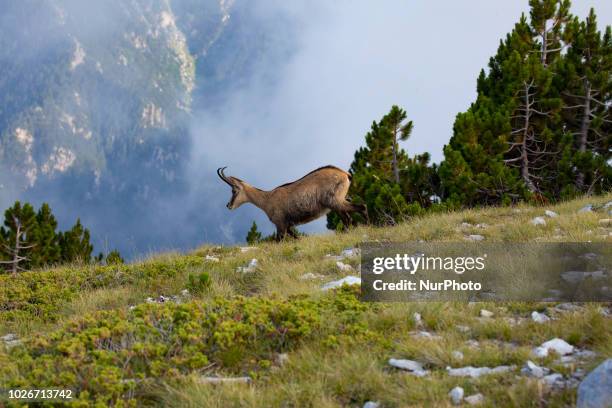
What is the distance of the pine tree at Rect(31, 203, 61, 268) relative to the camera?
27.1 meters

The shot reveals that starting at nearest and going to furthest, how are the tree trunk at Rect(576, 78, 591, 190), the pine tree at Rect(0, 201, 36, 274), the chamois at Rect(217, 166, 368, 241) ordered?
the chamois at Rect(217, 166, 368, 241) → the tree trunk at Rect(576, 78, 591, 190) → the pine tree at Rect(0, 201, 36, 274)

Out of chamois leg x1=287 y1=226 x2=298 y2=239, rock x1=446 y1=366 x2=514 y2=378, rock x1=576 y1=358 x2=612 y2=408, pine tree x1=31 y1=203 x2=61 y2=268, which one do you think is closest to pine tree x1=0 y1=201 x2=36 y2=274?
pine tree x1=31 y1=203 x2=61 y2=268

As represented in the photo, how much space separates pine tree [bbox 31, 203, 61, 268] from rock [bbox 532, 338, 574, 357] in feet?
84.8

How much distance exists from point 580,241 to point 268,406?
530 cm

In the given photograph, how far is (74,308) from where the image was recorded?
7.30 m

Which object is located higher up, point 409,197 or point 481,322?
point 409,197

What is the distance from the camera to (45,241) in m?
28.1

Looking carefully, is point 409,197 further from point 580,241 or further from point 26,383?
point 26,383

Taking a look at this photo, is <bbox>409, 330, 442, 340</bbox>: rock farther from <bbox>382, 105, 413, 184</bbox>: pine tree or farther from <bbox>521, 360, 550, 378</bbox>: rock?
<bbox>382, 105, 413, 184</bbox>: pine tree

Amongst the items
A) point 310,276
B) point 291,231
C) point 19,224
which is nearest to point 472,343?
point 310,276

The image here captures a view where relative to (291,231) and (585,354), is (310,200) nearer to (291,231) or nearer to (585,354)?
(291,231)

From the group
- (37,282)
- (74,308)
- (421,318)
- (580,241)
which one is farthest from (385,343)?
(37,282)

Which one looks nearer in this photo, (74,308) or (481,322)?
(481,322)

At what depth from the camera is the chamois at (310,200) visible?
12.3m
